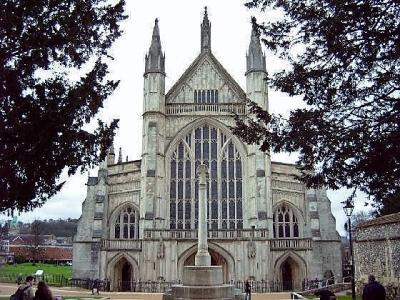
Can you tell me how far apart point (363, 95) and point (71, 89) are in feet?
22.8

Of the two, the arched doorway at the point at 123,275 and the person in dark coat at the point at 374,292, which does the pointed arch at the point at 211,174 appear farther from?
the person in dark coat at the point at 374,292

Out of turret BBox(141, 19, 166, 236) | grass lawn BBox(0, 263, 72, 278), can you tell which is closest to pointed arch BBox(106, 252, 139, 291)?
turret BBox(141, 19, 166, 236)

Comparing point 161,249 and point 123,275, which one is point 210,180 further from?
point 123,275

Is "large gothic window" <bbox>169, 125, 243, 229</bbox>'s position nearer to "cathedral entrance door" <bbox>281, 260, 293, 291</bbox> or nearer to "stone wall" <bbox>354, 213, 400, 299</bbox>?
"cathedral entrance door" <bbox>281, 260, 293, 291</bbox>

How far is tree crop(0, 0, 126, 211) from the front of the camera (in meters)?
10.5

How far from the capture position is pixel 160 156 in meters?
37.6

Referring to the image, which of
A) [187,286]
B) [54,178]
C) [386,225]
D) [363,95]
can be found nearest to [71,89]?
[54,178]

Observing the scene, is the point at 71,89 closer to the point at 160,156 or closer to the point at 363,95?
the point at 363,95

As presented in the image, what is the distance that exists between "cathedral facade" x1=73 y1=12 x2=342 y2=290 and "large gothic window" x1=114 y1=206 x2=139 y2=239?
0.28 ft

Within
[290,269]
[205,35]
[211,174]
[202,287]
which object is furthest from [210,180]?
[202,287]

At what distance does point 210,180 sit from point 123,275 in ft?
35.7

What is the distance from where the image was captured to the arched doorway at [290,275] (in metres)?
36.7

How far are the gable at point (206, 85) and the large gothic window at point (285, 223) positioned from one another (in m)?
10.2

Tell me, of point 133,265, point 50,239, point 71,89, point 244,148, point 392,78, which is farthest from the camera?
point 50,239
